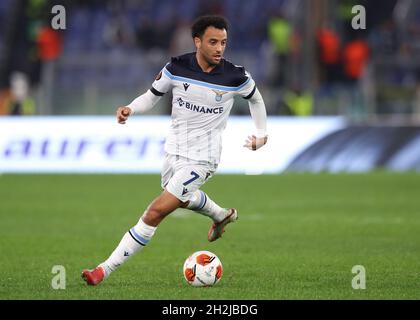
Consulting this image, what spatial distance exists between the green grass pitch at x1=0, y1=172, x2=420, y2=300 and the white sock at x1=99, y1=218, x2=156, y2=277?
19 cm

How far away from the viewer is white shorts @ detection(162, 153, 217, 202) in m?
8.98

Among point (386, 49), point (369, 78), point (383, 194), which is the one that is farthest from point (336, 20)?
point (383, 194)

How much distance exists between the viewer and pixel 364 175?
2188cm

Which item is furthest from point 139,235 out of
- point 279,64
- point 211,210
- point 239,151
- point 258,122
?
point 279,64

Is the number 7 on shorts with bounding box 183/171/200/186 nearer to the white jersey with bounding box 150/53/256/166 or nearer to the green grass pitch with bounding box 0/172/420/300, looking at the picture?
the white jersey with bounding box 150/53/256/166

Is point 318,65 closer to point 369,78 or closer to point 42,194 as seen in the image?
point 369,78

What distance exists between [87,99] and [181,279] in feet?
47.7

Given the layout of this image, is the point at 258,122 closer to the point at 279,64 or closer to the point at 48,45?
the point at 279,64

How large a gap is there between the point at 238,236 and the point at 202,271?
4354 mm

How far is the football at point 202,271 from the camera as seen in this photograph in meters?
8.83

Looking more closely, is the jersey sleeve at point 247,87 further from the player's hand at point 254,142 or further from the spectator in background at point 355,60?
the spectator in background at point 355,60

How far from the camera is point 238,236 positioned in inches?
519

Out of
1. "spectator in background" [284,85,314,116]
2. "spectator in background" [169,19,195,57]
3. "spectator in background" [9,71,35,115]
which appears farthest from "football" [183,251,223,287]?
"spectator in background" [169,19,195,57]

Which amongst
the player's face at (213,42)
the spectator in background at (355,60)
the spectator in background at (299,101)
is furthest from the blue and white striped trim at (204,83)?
the spectator in background at (355,60)
